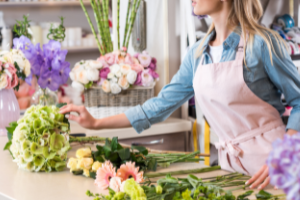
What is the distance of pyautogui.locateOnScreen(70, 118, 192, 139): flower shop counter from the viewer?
2062 mm

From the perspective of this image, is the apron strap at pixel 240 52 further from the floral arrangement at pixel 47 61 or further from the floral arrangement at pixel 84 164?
the floral arrangement at pixel 47 61

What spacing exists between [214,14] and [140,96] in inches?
37.5

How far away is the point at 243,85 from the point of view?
3.88 feet

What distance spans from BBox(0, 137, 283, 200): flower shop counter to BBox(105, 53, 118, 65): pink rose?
1072 millimetres

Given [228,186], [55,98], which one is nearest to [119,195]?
[228,186]

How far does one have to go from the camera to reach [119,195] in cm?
74

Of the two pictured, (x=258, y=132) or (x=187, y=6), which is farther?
(x=187, y=6)

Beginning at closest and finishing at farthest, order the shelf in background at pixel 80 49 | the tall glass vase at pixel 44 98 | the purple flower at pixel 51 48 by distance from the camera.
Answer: the purple flower at pixel 51 48 < the tall glass vase at pixel 44 98 < the shelf in background at pixel 80 49

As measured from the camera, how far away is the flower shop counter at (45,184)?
89 cm

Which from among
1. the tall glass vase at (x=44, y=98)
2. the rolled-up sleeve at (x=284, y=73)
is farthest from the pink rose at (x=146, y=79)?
the rolled-up sleeve at (x=284, y=73)

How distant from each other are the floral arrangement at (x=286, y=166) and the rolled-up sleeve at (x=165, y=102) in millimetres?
1005

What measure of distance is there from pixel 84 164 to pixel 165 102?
512mm

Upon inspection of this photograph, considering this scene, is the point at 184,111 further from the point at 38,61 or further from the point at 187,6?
the point at 38,61

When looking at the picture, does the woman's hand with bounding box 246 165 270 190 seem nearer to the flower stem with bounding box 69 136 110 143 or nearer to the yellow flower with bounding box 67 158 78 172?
the yellow flower with bounding box 67 158 78 172
